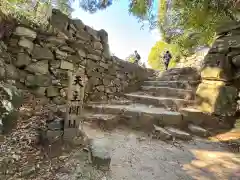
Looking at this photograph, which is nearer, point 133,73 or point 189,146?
point 189,146

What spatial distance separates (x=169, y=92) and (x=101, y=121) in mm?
2864

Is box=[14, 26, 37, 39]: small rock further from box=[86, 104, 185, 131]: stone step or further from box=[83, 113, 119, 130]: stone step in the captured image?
box=[86, 104, 185, 131]: stone step

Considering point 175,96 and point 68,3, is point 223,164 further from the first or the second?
point 68,3

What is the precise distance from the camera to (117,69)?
5.81 meters

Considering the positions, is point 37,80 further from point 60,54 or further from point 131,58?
point 131,58

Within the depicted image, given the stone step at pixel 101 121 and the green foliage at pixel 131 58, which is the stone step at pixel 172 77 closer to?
the green foliage at pixel 131 58

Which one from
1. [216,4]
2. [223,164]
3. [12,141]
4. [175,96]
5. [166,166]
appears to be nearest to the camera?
[12,141]

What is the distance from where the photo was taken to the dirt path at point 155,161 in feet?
7.25

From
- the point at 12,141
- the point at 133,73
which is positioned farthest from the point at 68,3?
the point at 12,141

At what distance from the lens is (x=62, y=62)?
150 inches

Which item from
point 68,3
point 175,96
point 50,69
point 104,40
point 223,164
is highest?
point 68,3

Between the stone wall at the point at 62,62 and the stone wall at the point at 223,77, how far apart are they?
264 cm

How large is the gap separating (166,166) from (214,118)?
254 centimetres

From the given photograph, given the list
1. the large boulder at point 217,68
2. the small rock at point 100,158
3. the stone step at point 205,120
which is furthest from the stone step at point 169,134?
the large boulder at point 217,68
